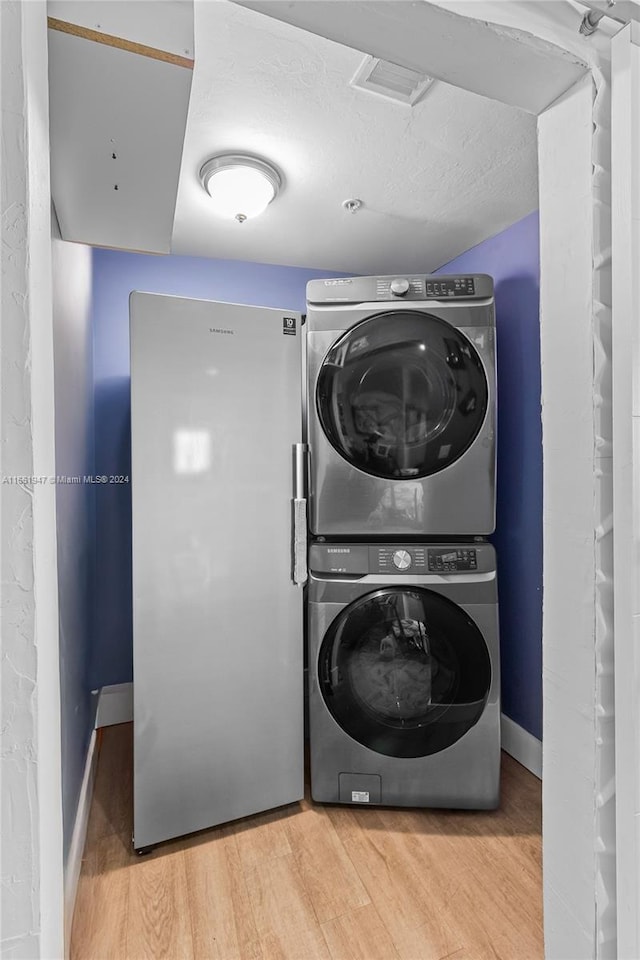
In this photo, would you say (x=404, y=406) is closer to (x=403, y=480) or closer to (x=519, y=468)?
(x=403, y=480)

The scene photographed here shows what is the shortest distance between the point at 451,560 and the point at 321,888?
99 cm

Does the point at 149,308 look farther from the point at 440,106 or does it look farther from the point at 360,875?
the point at 360,875

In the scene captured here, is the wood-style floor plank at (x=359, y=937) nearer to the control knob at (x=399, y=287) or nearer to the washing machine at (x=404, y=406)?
the washing machine at (x=404, y=406)

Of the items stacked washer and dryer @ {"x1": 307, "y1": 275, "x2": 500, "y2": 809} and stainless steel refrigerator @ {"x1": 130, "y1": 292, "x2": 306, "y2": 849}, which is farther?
stacked washer and dryer @ {"x1": 307, "y1": 275, "x2": 500, "y2": 809}

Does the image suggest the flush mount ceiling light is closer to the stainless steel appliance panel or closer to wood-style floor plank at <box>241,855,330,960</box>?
the stainless steel appliance panel

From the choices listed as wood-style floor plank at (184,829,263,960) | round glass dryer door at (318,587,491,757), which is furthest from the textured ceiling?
wood-style floor plank at (184,829,263,960)

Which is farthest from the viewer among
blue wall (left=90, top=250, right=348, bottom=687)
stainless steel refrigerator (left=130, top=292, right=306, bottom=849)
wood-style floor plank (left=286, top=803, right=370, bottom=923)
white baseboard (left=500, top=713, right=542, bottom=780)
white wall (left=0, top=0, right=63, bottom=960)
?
blue wall (left=90, top=250, right=348, bottom=687)

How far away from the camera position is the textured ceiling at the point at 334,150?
1.13 meters

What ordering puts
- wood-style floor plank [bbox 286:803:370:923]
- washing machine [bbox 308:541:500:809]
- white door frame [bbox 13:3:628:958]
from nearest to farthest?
white door frame [bbox 13:3:628:958], wood-style floor plank [bbox 286:803:370:923], washing machine [bbox 308:541:500:809]

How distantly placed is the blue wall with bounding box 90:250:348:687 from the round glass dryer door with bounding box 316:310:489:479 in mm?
1041

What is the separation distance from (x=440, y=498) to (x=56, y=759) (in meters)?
1.35

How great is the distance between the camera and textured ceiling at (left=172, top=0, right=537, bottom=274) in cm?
113

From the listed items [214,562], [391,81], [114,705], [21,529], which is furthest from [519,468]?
[114,705]

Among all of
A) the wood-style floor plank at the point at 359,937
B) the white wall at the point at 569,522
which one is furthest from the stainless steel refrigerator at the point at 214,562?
the white wall at the point at 569,522
